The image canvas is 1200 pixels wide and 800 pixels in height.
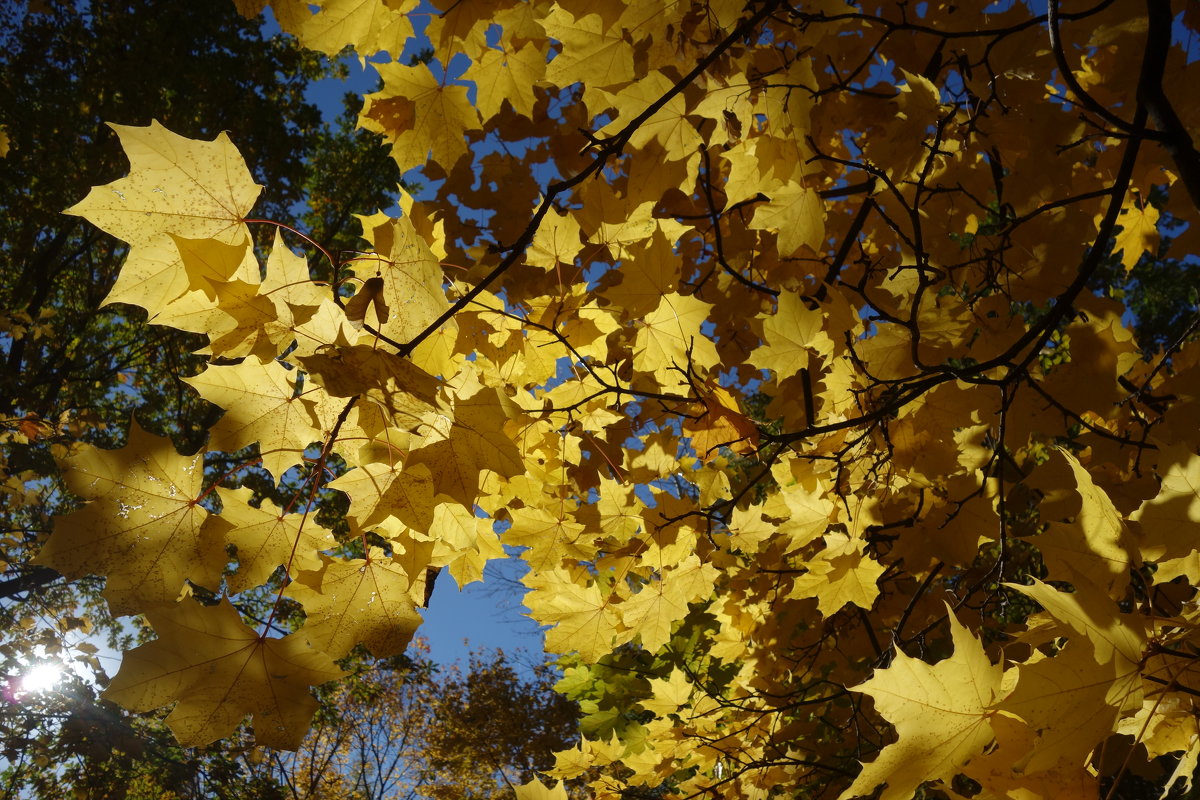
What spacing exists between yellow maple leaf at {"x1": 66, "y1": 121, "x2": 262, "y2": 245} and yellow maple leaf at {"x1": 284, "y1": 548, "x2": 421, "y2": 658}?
62 centimetres

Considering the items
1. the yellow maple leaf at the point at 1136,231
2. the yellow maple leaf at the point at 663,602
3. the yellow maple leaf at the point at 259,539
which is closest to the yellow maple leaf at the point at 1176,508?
the yellow maple leaf at the point at 663,602

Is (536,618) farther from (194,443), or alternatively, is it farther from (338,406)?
(194,443)

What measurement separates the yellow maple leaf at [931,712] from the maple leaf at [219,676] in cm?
85

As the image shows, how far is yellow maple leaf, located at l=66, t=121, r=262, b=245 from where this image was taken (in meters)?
1.07

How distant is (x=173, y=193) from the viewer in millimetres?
1111

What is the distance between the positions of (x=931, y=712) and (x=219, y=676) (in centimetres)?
109

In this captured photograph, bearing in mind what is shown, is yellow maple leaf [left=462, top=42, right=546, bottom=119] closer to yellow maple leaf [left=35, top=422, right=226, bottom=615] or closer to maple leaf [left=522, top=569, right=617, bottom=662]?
yellow maple leaf [left=35, top=422, right=226, bottom=615]

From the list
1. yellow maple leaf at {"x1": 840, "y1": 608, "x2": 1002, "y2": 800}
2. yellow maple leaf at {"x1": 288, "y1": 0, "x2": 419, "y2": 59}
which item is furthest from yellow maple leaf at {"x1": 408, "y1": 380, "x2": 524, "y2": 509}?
yellow maple leaf at {"x1": 288, "y1": 0, "x2": 419, "y2": 59}

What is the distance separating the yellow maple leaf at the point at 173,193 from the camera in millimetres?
1068

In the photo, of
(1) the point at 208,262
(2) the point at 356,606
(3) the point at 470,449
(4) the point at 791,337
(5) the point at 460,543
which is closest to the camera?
(1) the point at 208,262

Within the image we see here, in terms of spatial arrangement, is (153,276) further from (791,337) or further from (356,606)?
(791,337)

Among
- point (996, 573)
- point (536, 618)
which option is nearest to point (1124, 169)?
point (996, 573)

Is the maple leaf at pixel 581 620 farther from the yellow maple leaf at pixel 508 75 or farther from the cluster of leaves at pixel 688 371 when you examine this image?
the yellow maple leaf at pixel 508 75

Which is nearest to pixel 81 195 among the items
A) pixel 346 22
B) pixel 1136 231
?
pixel 346 22
